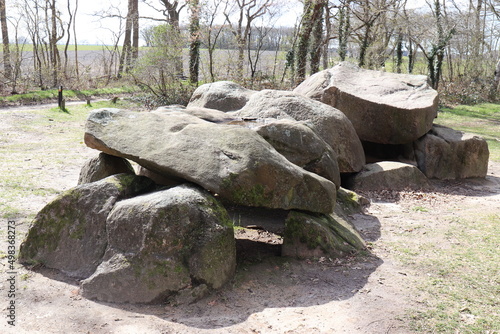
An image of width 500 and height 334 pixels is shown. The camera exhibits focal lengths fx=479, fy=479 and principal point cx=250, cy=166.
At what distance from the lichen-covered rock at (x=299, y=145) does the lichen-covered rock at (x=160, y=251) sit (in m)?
2.44

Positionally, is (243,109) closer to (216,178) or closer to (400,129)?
(400,129)

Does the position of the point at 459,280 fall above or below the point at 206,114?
below

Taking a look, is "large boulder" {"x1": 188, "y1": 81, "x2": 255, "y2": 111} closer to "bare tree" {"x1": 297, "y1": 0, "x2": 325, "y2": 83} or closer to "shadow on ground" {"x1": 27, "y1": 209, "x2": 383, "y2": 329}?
"shadow on ground" {"x1": 27, "y1": 209, "x2": 383, "y2": 329}

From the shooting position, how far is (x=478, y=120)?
17859 mm

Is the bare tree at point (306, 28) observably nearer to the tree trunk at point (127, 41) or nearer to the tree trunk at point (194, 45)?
the tree trunk at point (194, 45)

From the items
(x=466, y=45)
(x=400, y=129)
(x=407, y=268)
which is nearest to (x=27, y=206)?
(x=407, y=268)

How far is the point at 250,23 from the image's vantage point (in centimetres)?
2373

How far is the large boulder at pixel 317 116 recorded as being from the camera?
8055mm

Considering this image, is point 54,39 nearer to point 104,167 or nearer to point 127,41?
point 127,41

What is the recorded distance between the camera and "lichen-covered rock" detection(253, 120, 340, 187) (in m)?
6.87

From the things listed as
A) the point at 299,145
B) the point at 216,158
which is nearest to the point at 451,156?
the point at 299,145

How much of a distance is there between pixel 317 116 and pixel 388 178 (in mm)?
1688

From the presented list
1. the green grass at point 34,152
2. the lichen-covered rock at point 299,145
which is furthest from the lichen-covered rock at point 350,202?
the green grass at point 34,152

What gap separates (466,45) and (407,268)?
23.6 meters
